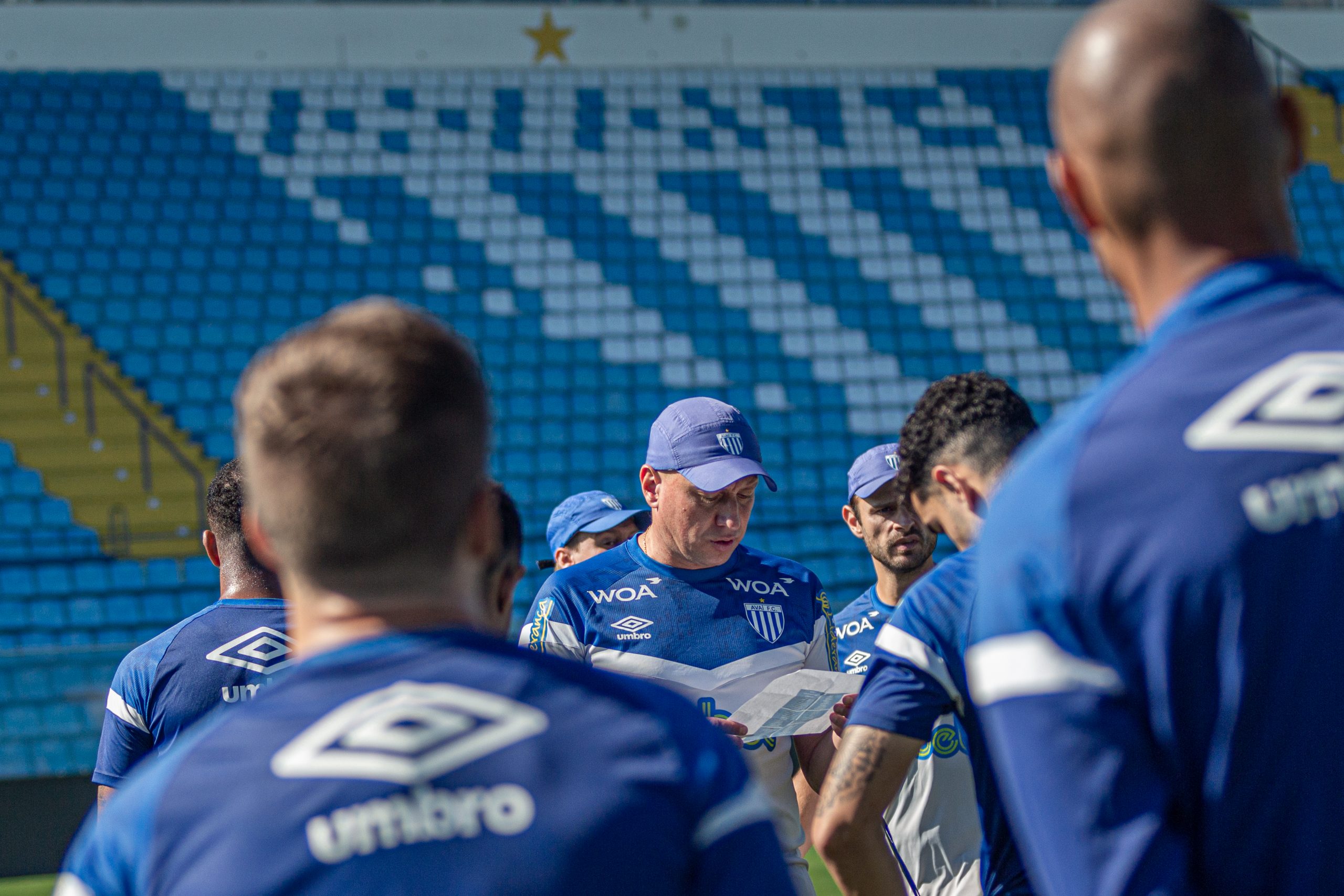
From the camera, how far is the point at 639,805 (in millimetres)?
986

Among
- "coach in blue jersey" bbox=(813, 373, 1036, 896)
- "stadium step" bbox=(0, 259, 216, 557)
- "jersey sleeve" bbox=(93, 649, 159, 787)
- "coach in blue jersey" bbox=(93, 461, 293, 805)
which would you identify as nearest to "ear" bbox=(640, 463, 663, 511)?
"coach in blue jersey" bbox=(93, 461, 293, 805)

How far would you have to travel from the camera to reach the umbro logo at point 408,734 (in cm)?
96

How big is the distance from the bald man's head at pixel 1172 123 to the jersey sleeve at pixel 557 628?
210 centimetres

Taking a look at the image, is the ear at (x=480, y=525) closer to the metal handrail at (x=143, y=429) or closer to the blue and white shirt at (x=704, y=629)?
the blue and white shirt at (x=704, y=629)

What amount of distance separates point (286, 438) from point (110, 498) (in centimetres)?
959

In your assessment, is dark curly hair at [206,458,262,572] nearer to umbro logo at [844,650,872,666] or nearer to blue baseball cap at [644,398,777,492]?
blue baseball cap at [644,398,777,492]

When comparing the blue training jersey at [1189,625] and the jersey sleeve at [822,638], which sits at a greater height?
the blue training jersey at [1189,625]

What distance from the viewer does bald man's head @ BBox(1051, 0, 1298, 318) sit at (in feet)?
3.44

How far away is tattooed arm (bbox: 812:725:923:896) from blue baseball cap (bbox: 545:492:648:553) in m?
2.43

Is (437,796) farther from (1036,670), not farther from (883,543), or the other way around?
(883,543)

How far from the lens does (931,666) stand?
6.10 feet

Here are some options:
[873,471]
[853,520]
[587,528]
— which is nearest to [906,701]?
[873,471]

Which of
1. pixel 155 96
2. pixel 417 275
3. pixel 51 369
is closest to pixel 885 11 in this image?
pixel 417 275

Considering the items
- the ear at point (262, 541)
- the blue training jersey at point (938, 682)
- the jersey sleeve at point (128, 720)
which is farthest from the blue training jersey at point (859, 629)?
the ear at point (262, 541)
